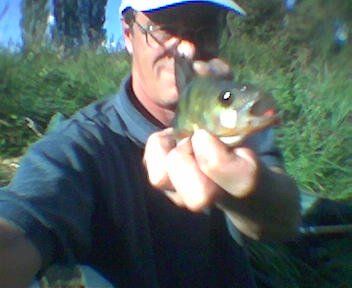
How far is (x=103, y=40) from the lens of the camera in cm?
975

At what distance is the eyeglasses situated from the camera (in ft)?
11.1

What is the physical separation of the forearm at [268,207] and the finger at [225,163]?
0.07 m

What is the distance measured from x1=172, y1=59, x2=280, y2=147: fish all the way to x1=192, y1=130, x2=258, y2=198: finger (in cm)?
2

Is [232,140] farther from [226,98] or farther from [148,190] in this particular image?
[148,190]

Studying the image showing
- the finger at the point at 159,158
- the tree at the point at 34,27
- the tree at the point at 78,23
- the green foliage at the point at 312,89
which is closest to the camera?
the finger at the point at 159,158

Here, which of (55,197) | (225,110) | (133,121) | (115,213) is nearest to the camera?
(225,110)

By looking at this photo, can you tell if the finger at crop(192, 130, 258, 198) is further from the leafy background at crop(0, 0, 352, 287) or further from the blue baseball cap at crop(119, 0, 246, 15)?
the leafy background at crop(0, 0, 352, 287)

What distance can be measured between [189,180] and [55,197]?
425 mm

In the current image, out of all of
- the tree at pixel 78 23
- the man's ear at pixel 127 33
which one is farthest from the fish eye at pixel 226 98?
the tree at pixel 78 23

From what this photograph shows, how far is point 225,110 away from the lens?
6.75ft

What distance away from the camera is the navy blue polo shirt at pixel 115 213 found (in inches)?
98.6

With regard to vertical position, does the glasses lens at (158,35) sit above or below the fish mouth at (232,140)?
above

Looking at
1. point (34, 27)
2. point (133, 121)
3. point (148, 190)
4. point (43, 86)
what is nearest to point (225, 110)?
point (148, 190)

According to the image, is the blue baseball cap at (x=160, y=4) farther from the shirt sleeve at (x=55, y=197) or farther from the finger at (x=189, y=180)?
the finger at (x=189, y=180)
